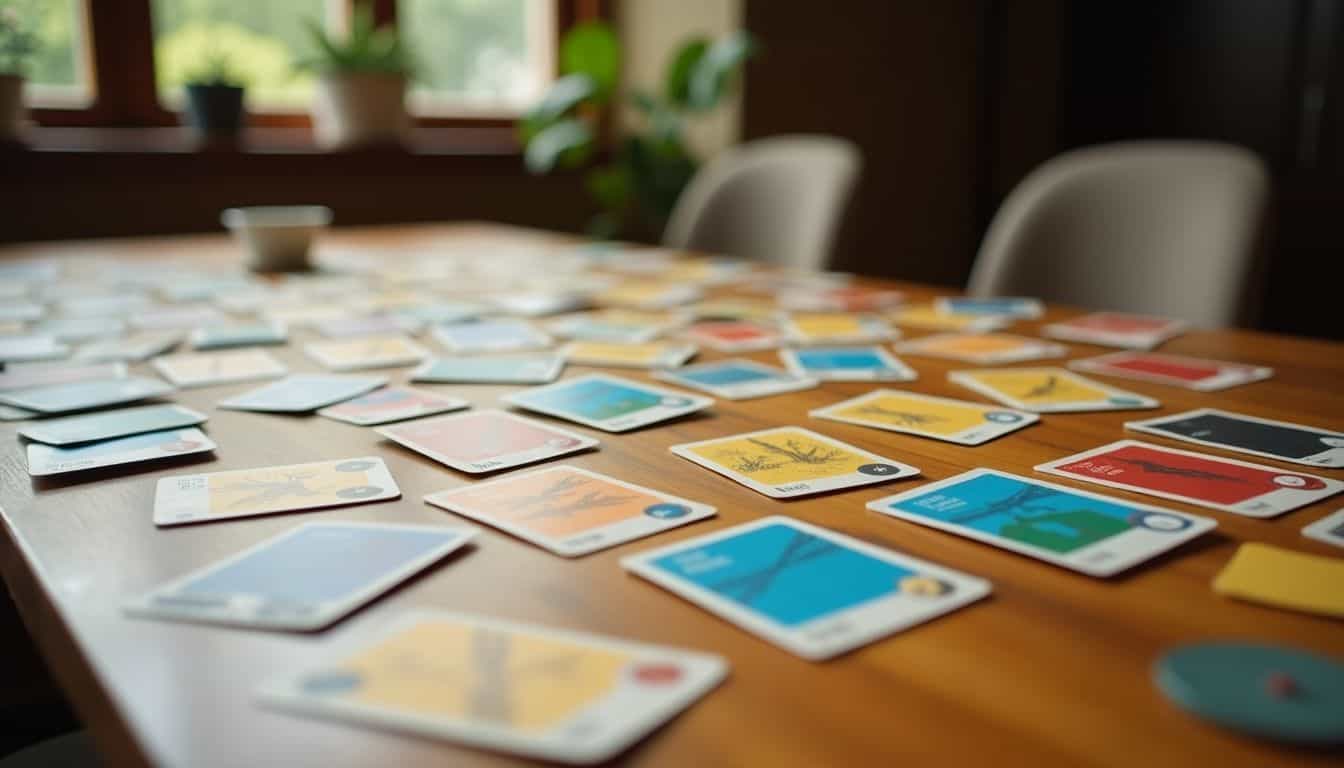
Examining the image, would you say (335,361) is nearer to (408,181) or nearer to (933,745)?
(933,745)

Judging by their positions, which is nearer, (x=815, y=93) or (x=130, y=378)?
(x=130, y=378)

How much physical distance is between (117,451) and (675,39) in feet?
11.5

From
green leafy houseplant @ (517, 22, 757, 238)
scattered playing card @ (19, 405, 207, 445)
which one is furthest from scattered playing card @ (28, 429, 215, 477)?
green leafy houseplant @ (517, 22, 757, 238)

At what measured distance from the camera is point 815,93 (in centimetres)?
386

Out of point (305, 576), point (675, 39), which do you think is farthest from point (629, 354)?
point (675, 39)

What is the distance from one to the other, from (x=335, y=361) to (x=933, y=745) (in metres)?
0.88

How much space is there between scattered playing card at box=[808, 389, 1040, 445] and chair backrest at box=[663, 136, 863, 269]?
118 cm

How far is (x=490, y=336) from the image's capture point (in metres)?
1.26

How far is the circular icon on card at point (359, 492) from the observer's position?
2.26ft

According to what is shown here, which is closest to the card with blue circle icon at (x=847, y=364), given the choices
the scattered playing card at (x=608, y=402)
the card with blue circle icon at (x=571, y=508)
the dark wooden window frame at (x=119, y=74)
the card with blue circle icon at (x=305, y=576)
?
the scattered playing card at (x=608, y=402)

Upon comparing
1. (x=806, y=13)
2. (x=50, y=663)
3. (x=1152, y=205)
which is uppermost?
(x=806, y=13)

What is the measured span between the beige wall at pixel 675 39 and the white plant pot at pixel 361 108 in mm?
1110

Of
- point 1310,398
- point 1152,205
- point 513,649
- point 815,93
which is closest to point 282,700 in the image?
point 513,649

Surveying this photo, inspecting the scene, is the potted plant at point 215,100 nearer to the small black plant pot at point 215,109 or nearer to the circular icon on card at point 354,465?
the small black plant pot at point 215,109
